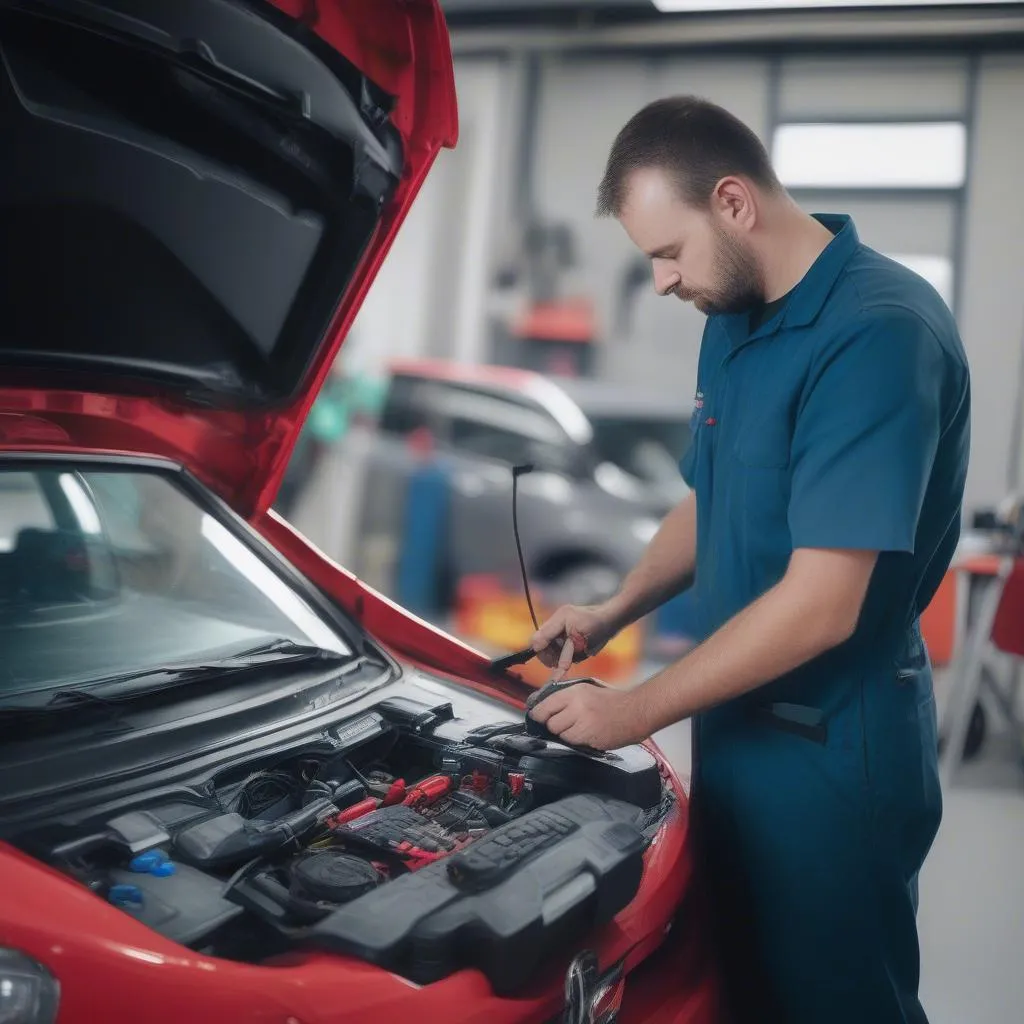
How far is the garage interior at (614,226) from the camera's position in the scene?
5926mm

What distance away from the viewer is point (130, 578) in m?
1.76

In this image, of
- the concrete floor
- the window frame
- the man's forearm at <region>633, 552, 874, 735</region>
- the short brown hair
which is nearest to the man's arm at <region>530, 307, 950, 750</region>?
the man's forearm at <region>633, 552, 874, 735</region>

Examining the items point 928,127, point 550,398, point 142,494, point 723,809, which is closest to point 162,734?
point 142,494

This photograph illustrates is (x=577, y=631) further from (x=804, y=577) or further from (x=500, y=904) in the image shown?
(x=500, y=904)

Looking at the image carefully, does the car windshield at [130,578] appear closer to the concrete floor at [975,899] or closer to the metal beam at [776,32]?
the concrete floor at [975,899]

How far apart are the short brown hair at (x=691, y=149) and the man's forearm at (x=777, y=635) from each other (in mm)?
501

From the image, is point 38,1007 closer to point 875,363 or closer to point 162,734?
point 162,734

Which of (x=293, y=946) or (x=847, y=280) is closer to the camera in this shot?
(x=293, y=946)

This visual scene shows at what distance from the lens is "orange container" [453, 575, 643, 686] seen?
4.77 metres

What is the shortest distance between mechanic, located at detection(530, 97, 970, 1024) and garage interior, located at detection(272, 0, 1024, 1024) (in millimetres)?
3004

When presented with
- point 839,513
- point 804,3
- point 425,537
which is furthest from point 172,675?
point 804,3

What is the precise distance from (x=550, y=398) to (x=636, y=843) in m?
4.60

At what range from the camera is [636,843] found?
47.2 inches

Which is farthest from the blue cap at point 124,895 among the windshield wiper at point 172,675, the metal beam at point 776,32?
the metal beam at point 776,32
